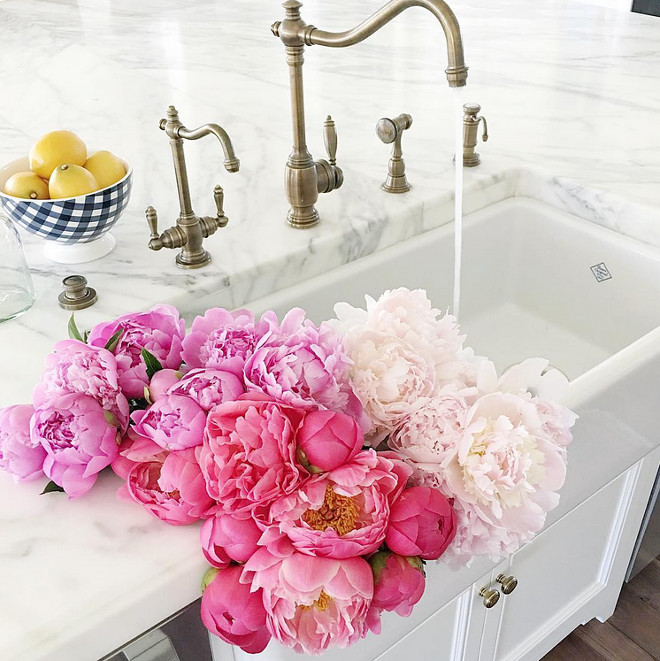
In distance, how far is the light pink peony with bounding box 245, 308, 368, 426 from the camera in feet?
2.03

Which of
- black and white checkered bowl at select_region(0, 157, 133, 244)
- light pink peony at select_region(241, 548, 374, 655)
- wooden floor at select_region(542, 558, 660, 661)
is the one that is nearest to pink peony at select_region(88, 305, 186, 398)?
light pink peony at select_region(241, 548, 374, 655)

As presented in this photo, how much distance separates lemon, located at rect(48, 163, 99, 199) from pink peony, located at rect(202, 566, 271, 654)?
1.98ft

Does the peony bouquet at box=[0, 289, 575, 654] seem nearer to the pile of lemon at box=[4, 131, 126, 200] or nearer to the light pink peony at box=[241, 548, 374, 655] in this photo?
the light pink peony at box=[241, 548, 374, 655]

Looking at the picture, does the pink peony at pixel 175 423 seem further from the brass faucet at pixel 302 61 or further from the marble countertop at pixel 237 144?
the brass faucet at pixel 302 61

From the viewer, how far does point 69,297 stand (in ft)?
→ 3.28

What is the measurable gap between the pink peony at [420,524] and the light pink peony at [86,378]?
10.1 inches

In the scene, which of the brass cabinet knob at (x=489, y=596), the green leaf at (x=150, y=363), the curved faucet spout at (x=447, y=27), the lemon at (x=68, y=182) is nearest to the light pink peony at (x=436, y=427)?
the green leaf at (x=150, y=363)

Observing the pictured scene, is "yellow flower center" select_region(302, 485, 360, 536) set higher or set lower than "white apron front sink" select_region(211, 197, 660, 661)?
higher

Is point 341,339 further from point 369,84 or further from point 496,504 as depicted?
point 369,84

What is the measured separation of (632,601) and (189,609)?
118cm

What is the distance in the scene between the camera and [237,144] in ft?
4.81

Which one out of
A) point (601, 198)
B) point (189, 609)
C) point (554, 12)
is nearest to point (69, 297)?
point (189, 609)

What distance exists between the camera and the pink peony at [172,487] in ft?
1.99

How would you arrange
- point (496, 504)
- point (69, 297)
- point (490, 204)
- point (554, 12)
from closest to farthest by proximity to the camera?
1. point (496, 504)
2. point (69, 297)
3. point (490, 204)
4. point (554, 12)
